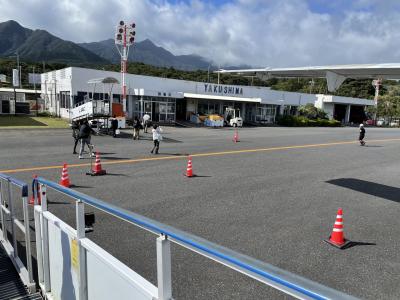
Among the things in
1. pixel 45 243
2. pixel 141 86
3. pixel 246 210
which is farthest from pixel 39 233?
pixel 141 86

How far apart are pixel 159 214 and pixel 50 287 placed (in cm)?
368

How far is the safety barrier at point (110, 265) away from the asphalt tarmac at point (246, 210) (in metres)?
1.50

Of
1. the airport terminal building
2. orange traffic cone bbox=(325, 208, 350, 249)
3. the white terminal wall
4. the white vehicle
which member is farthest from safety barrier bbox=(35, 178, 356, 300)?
the white vehicle

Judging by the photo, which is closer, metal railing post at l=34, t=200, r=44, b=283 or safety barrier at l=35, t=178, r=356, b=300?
safety barrier at l=35, t=178, r=356, b=300

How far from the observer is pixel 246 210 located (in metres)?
8.26

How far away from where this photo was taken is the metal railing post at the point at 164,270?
2.18 meters

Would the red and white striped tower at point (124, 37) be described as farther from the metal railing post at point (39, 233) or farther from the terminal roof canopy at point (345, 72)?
the metal railing post at point (39, 233)

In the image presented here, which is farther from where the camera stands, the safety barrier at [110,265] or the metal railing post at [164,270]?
the metal railing post at [164,270]

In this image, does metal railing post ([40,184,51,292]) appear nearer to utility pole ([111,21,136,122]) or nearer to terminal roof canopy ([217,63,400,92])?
terminal roof canopy ([217,63,400,92])

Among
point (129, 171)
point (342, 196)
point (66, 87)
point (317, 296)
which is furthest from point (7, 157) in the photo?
point (66, 87)

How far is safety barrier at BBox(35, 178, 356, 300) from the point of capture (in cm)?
156

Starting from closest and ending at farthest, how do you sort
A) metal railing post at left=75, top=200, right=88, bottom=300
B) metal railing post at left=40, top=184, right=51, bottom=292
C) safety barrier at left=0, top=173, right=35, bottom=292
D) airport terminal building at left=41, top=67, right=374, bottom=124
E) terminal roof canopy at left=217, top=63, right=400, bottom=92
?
metal railing post at left=75, top=200, right=88, bottom=300 < metal railing post at left=40, top=184, right=51, bottom=292 < safety barrier at left=0, top=173, right=35, bottom=292 < terminal roof canopy at left=217, top=63, right=400, bottom=92 < airport terminal building at left=41, top=67, right=374, bottom=124

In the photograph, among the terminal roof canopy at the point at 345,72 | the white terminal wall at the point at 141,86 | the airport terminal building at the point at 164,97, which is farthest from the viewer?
the airport terminal building at the point at 164,97

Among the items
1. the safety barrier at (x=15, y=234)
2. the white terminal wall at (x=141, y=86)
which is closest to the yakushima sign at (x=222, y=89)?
the white terminal wall at (x=141, y=86)
